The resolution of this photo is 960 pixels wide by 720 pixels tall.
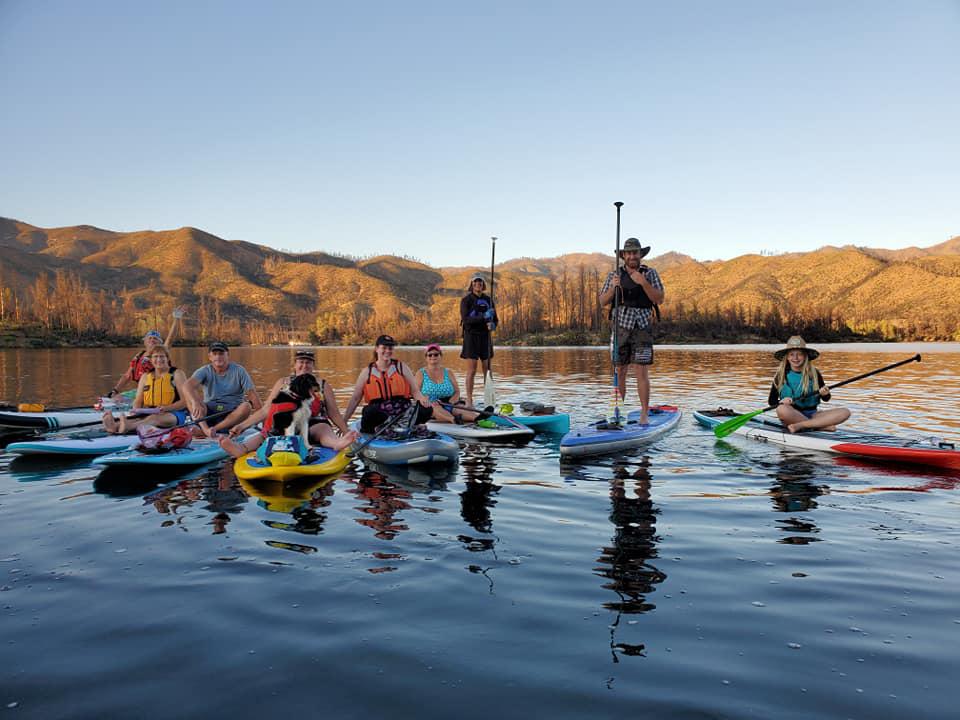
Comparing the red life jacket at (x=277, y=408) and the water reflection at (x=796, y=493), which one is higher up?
the red life jacket at (x=277, y=408)

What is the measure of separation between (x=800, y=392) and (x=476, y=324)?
7.14 meters

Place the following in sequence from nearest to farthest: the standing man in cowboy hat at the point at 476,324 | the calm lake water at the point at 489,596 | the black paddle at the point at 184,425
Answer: the calm lake water at the point at 489,596 < the black paddle at the point at 184,425 < the standing man in cowboy hat at the point at 476,324

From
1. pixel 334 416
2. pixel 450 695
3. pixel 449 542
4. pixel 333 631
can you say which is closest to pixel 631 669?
pixel 450 695

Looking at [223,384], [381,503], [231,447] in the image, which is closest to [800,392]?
[381,503]

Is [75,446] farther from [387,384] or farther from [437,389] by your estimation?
[437,389]

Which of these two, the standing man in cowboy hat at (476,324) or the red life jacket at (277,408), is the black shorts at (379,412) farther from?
the standing man in cowboy hat at (476,324)

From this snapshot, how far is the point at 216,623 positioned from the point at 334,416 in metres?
6.82

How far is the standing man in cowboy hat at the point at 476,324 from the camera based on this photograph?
49.8ft

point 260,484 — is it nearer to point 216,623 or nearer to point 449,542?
point 449,542

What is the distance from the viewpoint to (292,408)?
997cm

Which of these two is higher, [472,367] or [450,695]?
[472,367]

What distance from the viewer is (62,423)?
596 inches

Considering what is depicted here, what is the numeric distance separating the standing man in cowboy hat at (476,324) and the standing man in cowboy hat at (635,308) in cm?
354

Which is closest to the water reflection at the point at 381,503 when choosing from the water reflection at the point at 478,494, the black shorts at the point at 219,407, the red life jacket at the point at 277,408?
the water reflection at the point at 478,494
